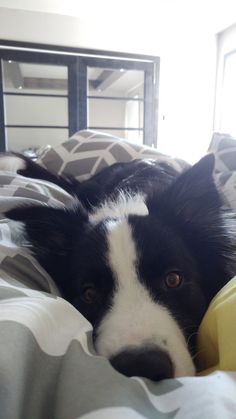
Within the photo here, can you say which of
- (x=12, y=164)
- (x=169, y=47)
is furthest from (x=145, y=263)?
(x=169, y=47)

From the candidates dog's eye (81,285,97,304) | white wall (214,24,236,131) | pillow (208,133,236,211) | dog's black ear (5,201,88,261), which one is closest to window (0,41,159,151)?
white wall (214,24,236,131)

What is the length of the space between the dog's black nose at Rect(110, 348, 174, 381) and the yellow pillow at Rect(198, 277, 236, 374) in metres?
0.06

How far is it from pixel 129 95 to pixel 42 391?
5.36 m

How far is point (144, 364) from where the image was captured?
21.4 inches

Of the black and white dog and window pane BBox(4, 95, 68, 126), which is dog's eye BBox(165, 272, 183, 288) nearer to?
the black and white dog

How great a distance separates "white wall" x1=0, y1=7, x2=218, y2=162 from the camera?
504cm

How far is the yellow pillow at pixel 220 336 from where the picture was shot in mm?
490

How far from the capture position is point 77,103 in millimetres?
5203

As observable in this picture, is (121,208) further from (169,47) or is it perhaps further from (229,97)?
(169,47)

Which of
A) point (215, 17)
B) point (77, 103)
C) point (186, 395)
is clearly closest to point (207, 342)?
point (186, 395)

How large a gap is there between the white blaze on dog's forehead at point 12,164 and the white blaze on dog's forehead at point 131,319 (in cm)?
102

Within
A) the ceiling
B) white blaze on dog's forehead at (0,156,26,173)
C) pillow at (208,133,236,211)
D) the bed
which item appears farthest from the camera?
the ceiling

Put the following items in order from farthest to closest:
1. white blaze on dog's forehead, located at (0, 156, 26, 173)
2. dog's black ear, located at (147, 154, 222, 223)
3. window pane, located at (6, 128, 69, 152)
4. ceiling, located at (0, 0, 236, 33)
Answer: window pane, located at (6, 128, 69, 152) → ceiling, located at (0, 0, 236, 33) → white blaze on dog's forehead, located at (0, 156, 26, 173) → dog's black ear, located at (147, 154, 222, 223)

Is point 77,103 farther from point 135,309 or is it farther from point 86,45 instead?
point 135,309
